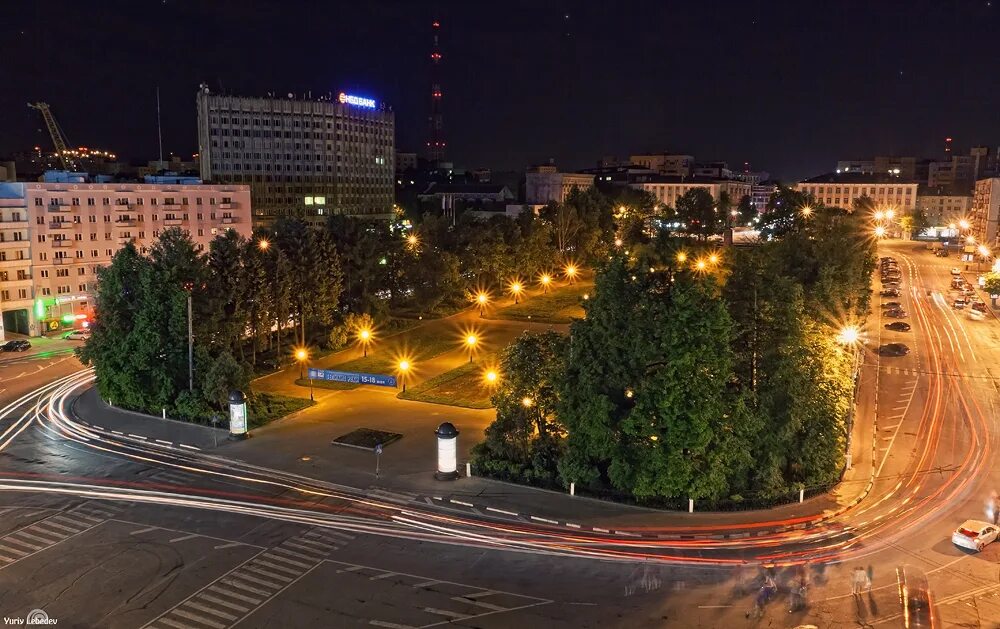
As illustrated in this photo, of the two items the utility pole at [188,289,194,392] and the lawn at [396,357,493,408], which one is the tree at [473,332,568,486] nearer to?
the lawn at [396,357,493,408]

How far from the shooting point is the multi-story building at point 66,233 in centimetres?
7012

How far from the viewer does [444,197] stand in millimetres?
177500

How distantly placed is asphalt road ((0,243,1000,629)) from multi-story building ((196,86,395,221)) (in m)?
127

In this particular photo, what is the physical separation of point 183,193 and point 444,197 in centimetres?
9462

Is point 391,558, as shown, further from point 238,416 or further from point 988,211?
point 988,211

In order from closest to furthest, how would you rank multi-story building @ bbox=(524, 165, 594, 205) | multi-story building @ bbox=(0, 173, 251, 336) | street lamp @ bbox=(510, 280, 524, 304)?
1. multi-story building @ bbox=(0, 173, 251, 336)
2. street lamp @ bbox=(510, 280, 524, 304)
3. multi-story building @ bbox=(524, 165, 594, 205)

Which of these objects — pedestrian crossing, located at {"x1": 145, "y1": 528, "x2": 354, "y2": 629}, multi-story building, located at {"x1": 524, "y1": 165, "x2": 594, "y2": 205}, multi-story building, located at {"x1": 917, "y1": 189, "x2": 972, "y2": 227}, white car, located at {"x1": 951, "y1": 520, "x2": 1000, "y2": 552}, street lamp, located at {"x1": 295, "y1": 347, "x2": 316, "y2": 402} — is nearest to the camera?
pedestrian crossing, located at {"x1": 145, "y1": 528, "x2": 354, "y2": 629}

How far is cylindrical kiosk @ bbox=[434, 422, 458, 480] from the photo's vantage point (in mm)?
34531

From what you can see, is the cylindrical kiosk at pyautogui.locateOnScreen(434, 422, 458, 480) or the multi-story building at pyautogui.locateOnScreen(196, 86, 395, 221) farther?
the multi-story building at pyautogui.locateOnScreen(196, 86, 395, 221)

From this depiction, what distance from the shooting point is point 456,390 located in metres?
50.3

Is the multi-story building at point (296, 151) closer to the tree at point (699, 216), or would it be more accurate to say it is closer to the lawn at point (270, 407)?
the tree at point (699, 216)

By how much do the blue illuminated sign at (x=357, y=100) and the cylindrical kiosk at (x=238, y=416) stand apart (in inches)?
5721

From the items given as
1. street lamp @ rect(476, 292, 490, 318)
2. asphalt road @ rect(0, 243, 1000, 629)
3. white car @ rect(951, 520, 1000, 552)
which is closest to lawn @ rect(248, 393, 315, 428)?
asphalt road @ rect(0, 243, 1000, 629)

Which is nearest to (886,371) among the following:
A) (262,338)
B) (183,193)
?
(262,338)
